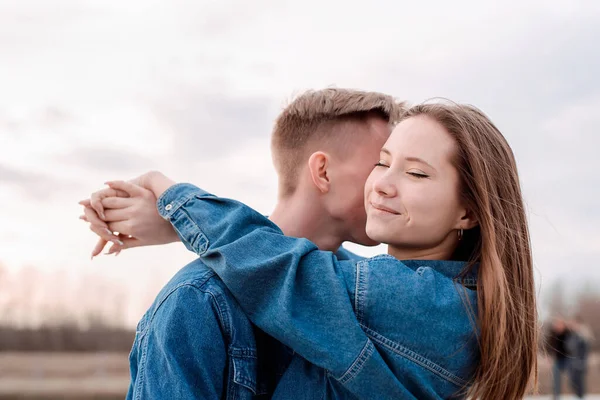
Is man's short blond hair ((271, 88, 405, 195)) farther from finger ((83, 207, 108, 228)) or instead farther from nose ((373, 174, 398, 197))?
finger ((83, 207, 108, 228))

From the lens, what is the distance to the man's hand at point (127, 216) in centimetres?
230

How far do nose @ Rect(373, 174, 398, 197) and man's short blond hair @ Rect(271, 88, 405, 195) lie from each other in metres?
0.49

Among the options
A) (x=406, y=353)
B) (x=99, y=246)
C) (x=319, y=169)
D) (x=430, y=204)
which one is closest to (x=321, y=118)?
(x=319, y=169)

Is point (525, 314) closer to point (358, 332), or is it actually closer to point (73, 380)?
point (358, 332)

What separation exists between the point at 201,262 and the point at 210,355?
0.31 metres

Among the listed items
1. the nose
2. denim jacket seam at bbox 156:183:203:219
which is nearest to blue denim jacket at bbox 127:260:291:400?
denim jacket seam at bbox 156:183:203:219

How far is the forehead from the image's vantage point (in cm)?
216

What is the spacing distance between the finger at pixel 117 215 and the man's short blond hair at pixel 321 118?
2.12ft

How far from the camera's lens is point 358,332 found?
6.32 ft

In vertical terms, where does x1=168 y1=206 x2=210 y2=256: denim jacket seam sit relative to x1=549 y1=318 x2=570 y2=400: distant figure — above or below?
above

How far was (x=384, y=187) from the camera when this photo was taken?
2.17 m

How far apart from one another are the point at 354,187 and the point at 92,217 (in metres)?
0.95

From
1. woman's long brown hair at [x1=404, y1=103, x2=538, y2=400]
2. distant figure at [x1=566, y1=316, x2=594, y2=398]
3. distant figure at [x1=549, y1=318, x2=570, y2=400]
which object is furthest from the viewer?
distant figure at [x1=566, y1=316, x2=594, y2=398]

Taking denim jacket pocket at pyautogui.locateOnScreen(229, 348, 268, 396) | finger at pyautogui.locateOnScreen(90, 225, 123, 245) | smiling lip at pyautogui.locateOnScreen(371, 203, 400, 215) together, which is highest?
smiling lip at pyautogui.locateOnScreen(371, 203, 400, 215)
